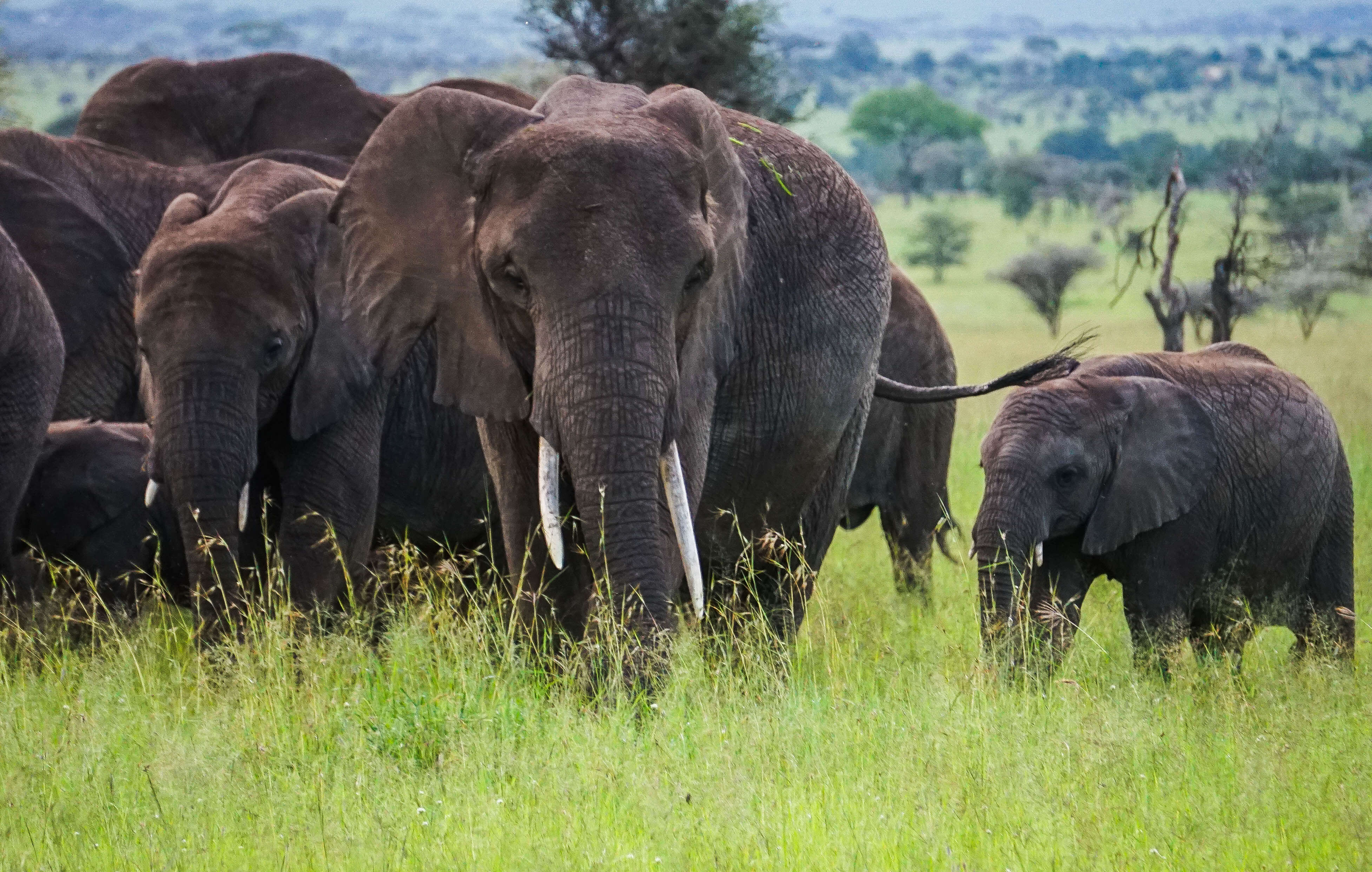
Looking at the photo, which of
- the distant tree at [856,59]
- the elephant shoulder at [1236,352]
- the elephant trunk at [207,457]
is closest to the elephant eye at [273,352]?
the elephant trunk at [207,457]

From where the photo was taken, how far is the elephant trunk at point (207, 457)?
18.1 feet

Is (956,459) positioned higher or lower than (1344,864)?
lower

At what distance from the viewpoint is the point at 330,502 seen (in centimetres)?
593

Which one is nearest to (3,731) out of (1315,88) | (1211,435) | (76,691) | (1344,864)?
(76,691)

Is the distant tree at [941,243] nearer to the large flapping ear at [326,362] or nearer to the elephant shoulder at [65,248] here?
the elephant shoulder at [65,248]

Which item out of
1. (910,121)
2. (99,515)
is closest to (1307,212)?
(99,515)

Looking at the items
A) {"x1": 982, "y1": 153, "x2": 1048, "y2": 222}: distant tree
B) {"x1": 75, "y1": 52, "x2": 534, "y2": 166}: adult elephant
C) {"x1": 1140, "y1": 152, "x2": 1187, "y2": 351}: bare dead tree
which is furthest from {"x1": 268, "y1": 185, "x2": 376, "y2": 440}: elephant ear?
{"x1": 982, "y1": 153, "x2": 1048, "y2": 222}: distant tree

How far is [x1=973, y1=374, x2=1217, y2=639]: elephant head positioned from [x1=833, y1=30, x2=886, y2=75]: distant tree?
424 ft

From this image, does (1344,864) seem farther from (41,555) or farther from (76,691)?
(41,555)

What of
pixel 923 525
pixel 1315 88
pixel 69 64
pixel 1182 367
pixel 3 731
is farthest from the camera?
pixel 69 64

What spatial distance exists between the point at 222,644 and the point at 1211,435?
3.53 metres

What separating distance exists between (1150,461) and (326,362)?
2902 mm

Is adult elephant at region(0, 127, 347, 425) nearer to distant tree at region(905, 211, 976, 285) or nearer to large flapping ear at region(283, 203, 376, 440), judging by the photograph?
large flapping ear at region(283, 203, 376, 440)

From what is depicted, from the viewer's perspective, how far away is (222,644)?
5535 millimetres
